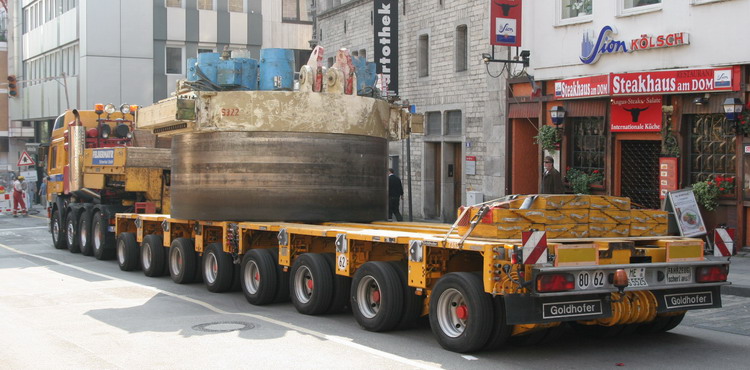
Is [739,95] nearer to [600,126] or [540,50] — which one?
[600,126]

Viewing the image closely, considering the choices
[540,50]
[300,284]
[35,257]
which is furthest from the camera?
[540,50]

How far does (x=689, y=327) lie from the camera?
36.8 ft

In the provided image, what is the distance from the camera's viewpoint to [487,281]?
8.70m

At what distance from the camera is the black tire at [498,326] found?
9.05 m

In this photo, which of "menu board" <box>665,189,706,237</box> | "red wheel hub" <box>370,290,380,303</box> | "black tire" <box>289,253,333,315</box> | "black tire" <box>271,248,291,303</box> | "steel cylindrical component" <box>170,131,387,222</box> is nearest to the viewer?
"red wheel hub" <box>370,290,380,303</box>

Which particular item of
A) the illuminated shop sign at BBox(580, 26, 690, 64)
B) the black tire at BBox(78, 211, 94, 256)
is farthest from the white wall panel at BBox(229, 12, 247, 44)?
the illuminated shop sign at BBox(580, 26, 690, 64)

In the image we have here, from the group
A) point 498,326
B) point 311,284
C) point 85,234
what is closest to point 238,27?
point 85,234

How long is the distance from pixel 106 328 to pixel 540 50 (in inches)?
563

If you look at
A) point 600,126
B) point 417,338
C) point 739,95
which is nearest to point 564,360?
point 417,338

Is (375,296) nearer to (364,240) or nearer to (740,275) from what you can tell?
(364,240)

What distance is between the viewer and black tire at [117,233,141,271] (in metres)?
17.5

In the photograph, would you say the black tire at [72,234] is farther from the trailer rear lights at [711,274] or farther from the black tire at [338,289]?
the trailer rear lights at [711,274]

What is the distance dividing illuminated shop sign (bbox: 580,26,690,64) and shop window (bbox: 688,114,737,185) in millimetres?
1564

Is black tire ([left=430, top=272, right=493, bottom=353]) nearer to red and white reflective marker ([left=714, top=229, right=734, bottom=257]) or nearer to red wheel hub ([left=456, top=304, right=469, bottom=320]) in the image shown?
red wheel hub ([left=456, top=304, right=469, bottom=320])
